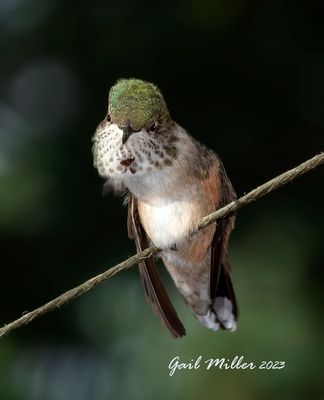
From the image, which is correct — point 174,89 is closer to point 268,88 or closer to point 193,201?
point 268,88

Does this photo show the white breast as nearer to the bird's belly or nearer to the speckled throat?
the bird's belly

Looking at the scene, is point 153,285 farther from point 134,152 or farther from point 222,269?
point 134,152

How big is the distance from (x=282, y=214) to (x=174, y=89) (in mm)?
861

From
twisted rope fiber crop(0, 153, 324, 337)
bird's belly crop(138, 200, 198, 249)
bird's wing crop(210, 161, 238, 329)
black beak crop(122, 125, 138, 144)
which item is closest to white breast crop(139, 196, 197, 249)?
bird's belly crop(138, 200, 198, 249)

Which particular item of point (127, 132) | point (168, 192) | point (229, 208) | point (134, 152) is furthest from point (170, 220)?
point (229, 208)

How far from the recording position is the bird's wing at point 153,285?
3027 millimetres

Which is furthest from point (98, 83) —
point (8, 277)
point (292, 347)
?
point (292, 347)

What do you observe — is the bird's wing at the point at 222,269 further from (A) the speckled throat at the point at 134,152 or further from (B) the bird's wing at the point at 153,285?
(A) the speckled throat at the point at 134,152

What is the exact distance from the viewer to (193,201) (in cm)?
277

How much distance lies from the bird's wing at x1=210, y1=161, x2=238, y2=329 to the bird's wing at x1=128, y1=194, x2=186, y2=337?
18cm

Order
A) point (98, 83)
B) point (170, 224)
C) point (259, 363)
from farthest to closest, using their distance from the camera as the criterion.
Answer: point (98, 83) → point (259, 363) → point (170, 224)

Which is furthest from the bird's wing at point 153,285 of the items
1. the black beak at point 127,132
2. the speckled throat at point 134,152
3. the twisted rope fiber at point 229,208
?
the twisted rope fiber at point 229,208

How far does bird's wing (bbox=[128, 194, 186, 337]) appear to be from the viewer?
303 centimetres

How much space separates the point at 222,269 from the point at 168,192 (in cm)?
59
